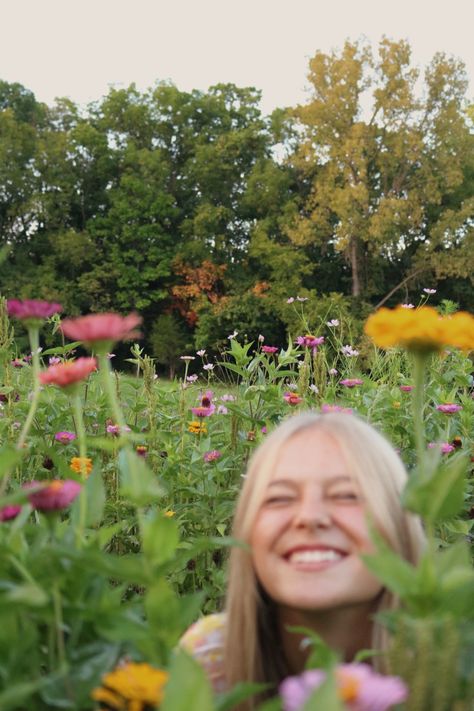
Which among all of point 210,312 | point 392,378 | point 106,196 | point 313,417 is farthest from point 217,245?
point 313,417

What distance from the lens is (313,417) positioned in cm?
108

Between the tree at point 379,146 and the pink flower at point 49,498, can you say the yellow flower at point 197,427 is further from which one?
the tree at point 379,146

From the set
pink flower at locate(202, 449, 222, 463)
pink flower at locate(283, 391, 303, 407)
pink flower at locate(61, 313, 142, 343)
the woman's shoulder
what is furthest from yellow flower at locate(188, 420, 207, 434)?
pink flower at locate(61, 313, 142, 343)

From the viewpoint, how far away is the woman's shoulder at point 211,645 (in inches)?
41.0

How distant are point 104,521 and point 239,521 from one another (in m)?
1.77

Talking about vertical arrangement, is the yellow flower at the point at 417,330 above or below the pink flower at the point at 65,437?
above

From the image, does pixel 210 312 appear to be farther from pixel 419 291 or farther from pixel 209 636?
pixel 209 636

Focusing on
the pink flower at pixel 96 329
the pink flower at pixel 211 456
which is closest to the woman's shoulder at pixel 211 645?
the pink flower at pixel 96 329

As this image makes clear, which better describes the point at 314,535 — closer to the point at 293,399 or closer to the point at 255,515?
Answer: the point at 255,515

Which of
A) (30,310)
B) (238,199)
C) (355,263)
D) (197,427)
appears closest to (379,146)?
(355,263)

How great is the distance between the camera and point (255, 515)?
0.99 m

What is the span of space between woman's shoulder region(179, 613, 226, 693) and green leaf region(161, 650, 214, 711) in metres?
0.57

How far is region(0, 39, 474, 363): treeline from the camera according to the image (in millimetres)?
17547

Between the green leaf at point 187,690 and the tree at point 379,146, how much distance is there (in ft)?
55.2
